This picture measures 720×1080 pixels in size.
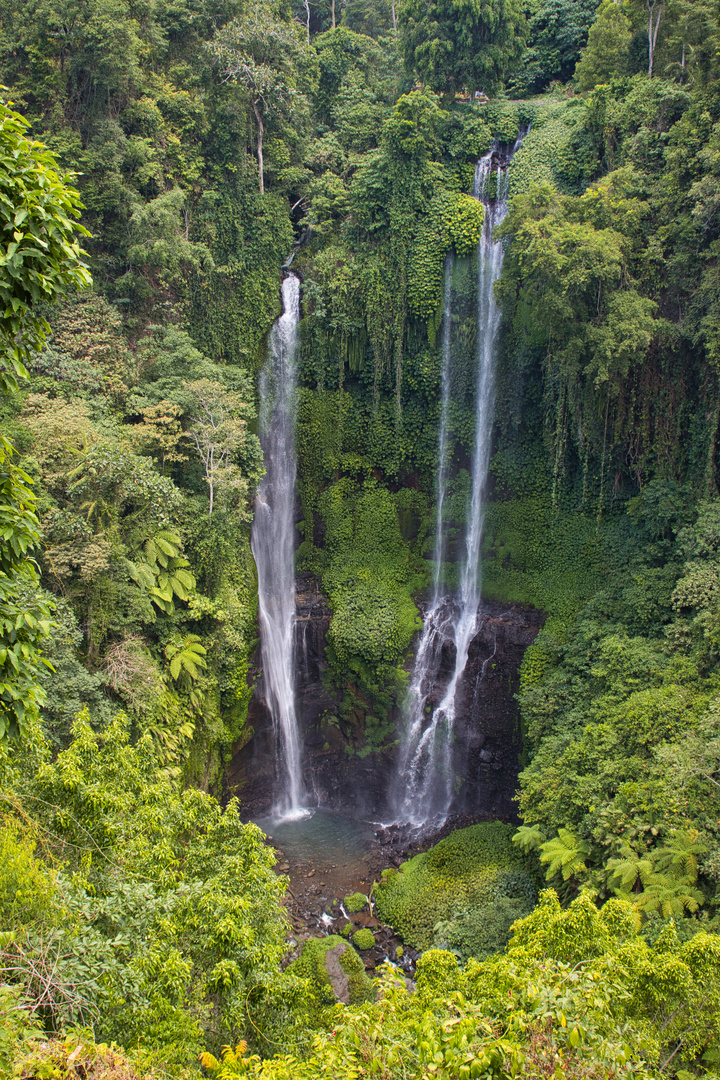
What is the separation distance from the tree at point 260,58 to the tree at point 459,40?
3438 mm

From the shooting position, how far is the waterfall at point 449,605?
A: 62.4 ft

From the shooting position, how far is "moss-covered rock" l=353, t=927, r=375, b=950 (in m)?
14.6

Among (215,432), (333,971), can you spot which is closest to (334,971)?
(333,971)

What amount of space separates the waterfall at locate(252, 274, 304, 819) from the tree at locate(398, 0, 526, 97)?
735cm

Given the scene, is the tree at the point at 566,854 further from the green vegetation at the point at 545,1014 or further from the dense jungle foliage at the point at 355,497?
the green vegetation at the point at 545,1014

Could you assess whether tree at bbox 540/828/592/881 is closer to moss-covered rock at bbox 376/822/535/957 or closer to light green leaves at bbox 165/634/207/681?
moss-covered rock at bbox 376/822/535/957

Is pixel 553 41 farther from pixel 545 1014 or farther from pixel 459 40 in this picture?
pixel 545 1014

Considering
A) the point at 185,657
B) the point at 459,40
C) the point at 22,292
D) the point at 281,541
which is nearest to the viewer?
the point at 22,292

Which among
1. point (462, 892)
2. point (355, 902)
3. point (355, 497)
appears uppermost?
point (355, 497)

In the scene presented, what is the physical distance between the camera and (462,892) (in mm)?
14914

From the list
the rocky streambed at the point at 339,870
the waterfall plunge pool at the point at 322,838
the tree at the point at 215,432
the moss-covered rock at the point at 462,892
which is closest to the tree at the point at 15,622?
the rocky streambed at the point at 339,870

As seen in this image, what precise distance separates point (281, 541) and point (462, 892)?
393 inches

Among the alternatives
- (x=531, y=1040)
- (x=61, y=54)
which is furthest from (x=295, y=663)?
(x=61, y=54)

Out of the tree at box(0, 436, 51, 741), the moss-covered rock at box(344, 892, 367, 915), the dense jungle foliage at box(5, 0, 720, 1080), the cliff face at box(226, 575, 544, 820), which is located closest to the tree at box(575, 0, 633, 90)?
the dense jungle foliage at box(5, 0, 720, 1080)
